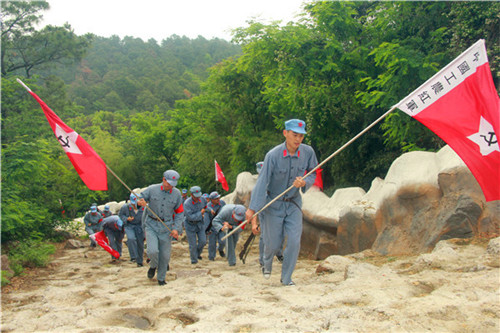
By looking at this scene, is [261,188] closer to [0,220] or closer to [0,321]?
[0,321]

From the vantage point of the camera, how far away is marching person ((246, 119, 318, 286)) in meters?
6.11

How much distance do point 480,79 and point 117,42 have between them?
111 m

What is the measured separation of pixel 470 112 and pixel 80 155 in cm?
585

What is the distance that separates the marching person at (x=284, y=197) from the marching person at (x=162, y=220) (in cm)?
196

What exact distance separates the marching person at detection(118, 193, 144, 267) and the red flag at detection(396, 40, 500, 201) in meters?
7.84

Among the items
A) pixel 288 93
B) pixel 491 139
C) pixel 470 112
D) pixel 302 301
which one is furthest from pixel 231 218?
pixel 288 93

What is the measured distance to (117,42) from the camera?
351ft

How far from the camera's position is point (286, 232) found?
6.25 metres

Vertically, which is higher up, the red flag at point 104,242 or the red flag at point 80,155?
the red flag at point 80,155

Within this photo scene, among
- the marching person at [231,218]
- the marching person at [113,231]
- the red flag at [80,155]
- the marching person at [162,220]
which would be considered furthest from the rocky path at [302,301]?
the marching person at [113,231]

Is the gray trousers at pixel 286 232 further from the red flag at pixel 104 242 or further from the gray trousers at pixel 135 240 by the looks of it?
the red flag at pixel 104 242

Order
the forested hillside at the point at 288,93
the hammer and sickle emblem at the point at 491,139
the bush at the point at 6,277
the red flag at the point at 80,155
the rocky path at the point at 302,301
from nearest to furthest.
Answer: the rocky path at the point at 302,301, the hammer and sickle emblem at the point at 491,139, the red flag at the point at 80,155, the bush at the point at 6,277, the forested hillside at the point at 288,93

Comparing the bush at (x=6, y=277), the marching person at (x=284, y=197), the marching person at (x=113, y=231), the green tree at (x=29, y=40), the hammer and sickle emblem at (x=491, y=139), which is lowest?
the bush at (x=6, y=277)

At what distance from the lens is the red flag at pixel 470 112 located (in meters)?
4.96
